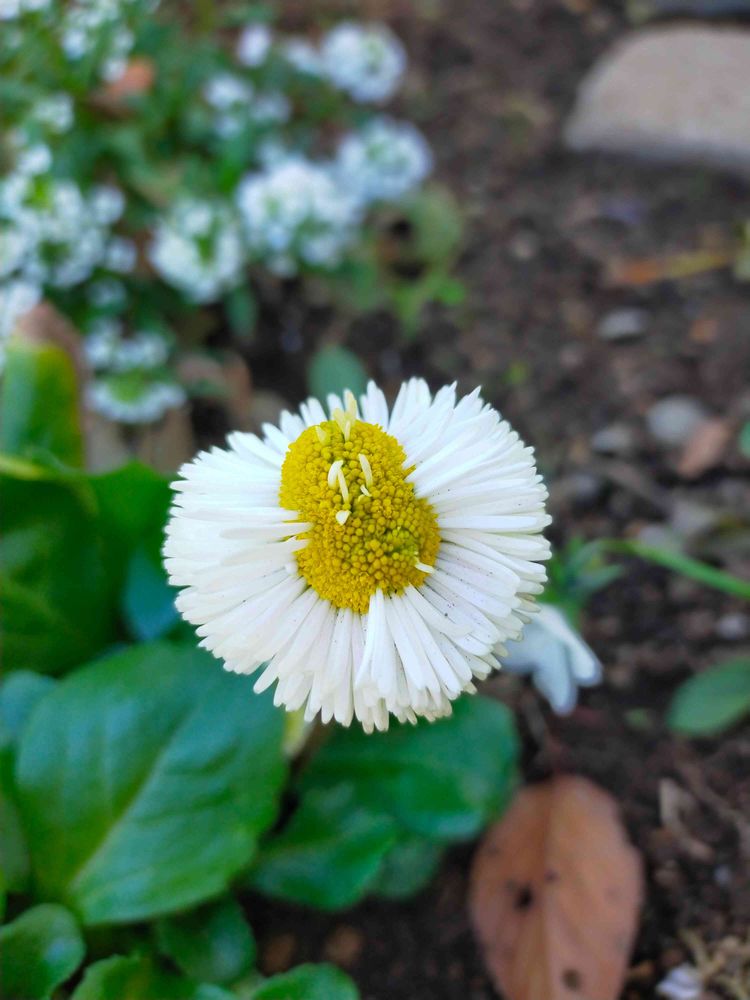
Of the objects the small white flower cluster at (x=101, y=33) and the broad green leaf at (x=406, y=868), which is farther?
the small white flower cluster at (x=101, y=33)

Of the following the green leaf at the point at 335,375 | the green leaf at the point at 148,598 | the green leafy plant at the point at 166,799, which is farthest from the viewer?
the green leaf at the point at 335,375

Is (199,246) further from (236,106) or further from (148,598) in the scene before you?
(148,598)

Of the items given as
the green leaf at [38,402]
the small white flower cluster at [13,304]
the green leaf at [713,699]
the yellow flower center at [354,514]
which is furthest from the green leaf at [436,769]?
the small white flower cluster at [13,304]

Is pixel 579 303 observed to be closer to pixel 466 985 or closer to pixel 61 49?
pixel 61 49

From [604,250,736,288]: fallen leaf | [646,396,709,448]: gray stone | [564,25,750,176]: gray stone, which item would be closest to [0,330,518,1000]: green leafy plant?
[646,396,709,448]: gray stone

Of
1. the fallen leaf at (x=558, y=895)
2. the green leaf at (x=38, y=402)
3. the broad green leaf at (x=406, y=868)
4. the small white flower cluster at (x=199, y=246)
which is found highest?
the small white flower cluster at (x=199, y=246)

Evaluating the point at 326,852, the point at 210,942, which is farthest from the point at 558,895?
the point at 210,942

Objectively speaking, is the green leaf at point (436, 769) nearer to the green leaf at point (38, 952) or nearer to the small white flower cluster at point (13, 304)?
the green leaf at point (38, 952)

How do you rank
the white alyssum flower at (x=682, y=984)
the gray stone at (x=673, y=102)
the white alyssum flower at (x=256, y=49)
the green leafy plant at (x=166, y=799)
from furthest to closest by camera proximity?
1. the gray stone at (x=673, y=102)
2. the white alyssum flower at (x=256, y=49)
3. the white alyssum flower at (x=682, y=984)
4. the green leafy plant at (x=166, y=799)

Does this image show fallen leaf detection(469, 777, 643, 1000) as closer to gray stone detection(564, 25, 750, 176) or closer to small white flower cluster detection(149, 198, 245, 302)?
small white flower cluster detection(149, 198, 245, 302)
